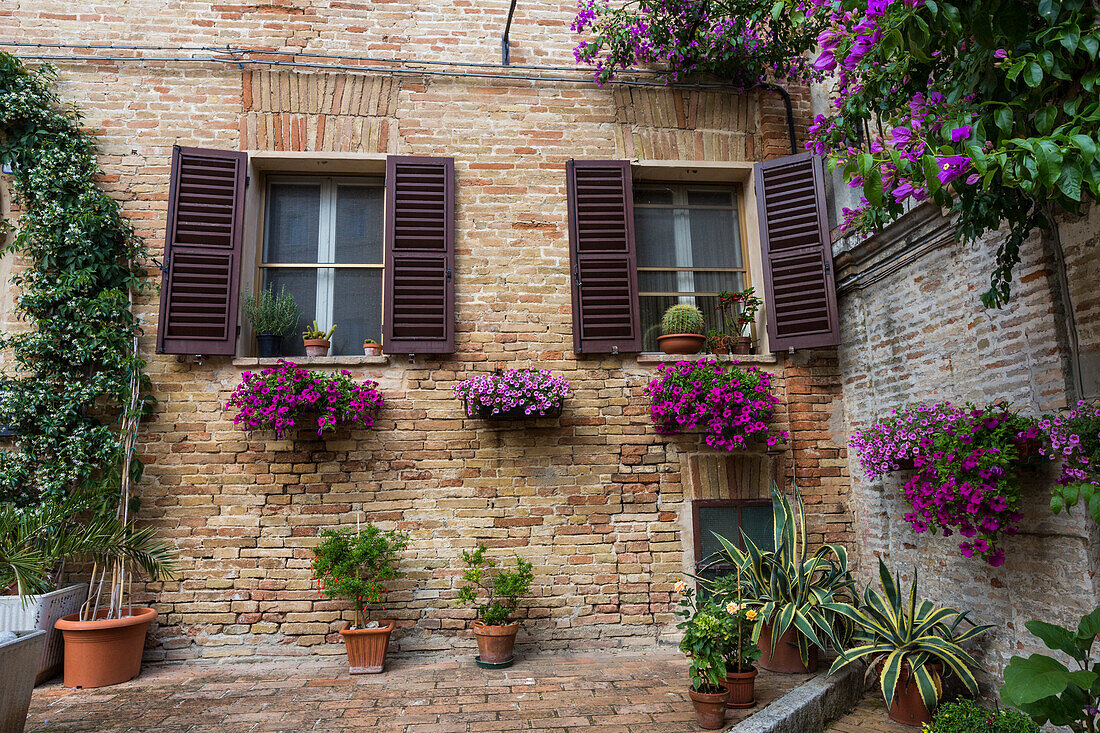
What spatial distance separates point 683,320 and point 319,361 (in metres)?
2.89

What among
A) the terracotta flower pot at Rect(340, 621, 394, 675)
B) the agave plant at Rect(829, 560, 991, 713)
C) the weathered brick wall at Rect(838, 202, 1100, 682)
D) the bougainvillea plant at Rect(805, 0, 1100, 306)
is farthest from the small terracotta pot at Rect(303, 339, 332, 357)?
the weathered brick wall at Rect(838, 202, 1100, 682)

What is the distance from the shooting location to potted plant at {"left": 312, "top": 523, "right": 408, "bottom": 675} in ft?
14.8

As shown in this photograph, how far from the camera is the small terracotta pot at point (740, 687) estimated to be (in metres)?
3.71

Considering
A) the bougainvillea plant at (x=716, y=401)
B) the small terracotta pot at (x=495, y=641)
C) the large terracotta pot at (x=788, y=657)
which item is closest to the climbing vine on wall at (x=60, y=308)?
the small terracotta pot at (x=495, y=641)

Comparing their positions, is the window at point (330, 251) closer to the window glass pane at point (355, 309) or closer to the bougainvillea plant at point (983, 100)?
the window glass pane at point (355, 309)

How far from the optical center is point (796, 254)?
18.1ft

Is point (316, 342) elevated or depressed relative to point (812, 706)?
elevated

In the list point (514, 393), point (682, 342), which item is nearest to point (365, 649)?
point (514, 393)

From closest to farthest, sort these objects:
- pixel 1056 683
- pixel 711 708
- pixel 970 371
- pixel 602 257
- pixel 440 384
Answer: pixel 1056 683
pixel 711 708
pixel 970 371
pixel 440 384
pixel 602 257

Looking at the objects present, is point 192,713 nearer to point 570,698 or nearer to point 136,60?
point 570,698

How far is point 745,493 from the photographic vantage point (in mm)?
5273

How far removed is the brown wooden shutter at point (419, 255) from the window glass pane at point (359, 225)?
347 millimetres

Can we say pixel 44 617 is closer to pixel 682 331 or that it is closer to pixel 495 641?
pixel 495 641

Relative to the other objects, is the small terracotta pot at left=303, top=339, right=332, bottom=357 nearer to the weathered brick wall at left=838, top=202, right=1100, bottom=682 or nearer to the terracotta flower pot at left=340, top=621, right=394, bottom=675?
the terracotta flower pot at left=340, top=621, right=394, bottom=675
